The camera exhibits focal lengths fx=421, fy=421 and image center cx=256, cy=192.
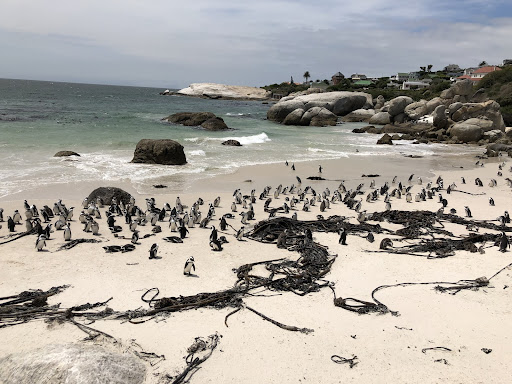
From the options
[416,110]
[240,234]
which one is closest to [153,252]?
[240,234]

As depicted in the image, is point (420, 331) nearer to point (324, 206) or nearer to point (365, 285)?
point (365, 285)

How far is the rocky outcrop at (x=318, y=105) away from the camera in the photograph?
173 ft

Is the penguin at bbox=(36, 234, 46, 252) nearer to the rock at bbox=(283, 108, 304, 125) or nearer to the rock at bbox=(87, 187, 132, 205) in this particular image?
the rock at bbox=(87, 187, 132, 205)

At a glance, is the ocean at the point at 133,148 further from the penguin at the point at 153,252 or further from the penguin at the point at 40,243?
the penguin at the point at 153,252

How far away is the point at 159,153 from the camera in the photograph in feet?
73.3

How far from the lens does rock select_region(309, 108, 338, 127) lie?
51.1m

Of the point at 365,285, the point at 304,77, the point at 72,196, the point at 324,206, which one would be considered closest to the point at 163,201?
the point at 72,196

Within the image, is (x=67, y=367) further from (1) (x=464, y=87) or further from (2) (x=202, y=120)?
(1) (x=464, y=87)

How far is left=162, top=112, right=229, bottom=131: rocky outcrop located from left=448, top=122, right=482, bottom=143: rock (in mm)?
21556

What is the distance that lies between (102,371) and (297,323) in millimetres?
3199

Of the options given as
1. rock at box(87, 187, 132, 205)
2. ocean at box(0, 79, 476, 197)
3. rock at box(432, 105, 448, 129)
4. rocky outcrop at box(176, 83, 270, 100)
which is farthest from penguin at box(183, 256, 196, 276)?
rocky outcrop at box(176, 83, 270, 100)

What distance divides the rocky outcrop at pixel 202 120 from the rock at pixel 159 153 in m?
19.2

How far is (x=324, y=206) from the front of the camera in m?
14.5

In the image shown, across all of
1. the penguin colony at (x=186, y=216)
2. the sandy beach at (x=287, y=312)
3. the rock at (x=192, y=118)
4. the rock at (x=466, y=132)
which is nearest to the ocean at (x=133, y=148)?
the rock at (x=192, y=118)
